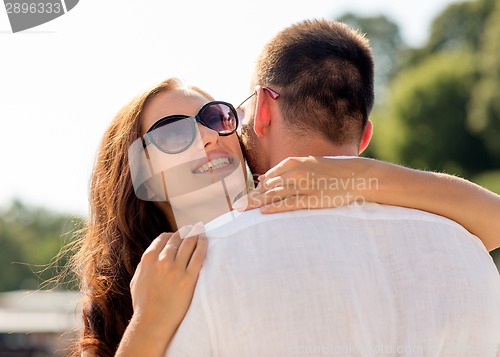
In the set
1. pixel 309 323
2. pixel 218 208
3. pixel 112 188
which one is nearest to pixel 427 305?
pixel 309 323

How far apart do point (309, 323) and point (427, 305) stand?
46 cm

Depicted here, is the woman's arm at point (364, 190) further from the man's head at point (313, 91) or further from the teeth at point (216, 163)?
the teeth at point (216, 163)

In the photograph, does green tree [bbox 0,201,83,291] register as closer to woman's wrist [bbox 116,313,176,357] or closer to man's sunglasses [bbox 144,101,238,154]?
man's sunglasses [bbox 144,101,238,154]

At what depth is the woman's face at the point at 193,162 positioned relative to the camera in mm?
4480

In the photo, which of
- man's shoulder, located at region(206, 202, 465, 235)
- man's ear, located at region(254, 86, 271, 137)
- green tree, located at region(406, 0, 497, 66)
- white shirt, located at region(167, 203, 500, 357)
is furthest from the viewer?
green tree, located at region(406, 0, 497, 66)

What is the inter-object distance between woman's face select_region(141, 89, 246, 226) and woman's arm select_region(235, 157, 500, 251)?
4.15 feet

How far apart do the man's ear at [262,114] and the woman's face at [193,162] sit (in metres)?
1.13

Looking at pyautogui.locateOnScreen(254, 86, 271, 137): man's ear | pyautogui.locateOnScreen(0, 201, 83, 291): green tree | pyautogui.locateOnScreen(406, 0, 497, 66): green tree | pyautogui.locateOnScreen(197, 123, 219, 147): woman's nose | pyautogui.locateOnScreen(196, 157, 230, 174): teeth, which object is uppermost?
pyautogui.locateOnScreen(254, 86, 271, 137): man's ear

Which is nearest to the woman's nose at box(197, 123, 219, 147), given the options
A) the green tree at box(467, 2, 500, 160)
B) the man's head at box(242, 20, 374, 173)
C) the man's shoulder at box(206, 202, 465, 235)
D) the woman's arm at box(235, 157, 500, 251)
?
the man's head at box(242, 20, 374, 173)

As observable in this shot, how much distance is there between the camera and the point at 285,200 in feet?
9.80

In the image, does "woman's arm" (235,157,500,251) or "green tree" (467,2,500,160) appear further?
"green tree" (467,2,500,160)

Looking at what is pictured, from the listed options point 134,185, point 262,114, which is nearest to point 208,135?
point 134,185

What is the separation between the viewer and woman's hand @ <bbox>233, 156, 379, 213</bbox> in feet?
9.86

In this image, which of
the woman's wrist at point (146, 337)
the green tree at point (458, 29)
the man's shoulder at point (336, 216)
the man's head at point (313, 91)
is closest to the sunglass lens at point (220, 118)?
the man's head at point (313, 91)
